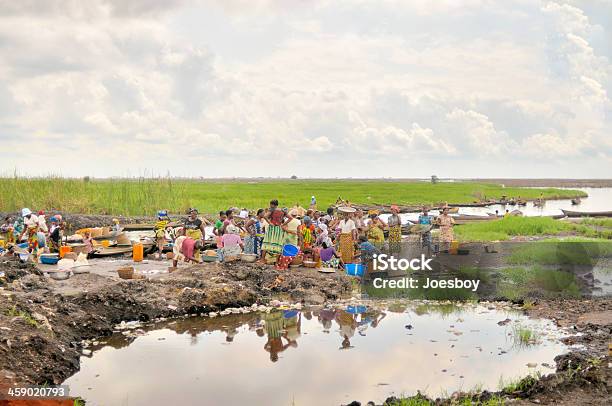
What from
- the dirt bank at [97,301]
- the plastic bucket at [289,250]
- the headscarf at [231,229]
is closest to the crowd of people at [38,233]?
the dirt bank at [97,301]

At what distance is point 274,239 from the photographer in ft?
46.8

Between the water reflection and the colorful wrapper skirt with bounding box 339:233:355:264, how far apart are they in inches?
122

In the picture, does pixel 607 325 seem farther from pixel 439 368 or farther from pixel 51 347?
pixel 51 347

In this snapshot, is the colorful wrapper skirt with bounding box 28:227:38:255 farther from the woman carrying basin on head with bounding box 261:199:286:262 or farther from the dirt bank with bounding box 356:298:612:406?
the dirt bank with bounding box 356:298:612:406

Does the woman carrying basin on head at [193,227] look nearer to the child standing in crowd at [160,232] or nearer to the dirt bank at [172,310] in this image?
the child standing in crowd at [160,232]

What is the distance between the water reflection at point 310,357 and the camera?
25.1 feet

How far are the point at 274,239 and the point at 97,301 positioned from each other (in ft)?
15.8

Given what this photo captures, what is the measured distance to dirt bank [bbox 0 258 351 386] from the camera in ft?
25.7

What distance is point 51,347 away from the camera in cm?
817

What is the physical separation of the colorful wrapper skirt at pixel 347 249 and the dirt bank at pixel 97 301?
1184 millimetres

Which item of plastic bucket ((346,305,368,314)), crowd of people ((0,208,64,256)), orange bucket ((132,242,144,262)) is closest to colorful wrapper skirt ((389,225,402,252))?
plastic bucket ((346,305,368,314))

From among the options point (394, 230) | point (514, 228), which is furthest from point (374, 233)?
point (514, 228)

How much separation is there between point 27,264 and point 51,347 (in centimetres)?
588

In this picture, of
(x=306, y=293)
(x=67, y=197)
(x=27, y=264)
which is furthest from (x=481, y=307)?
(x=67, y=197)
